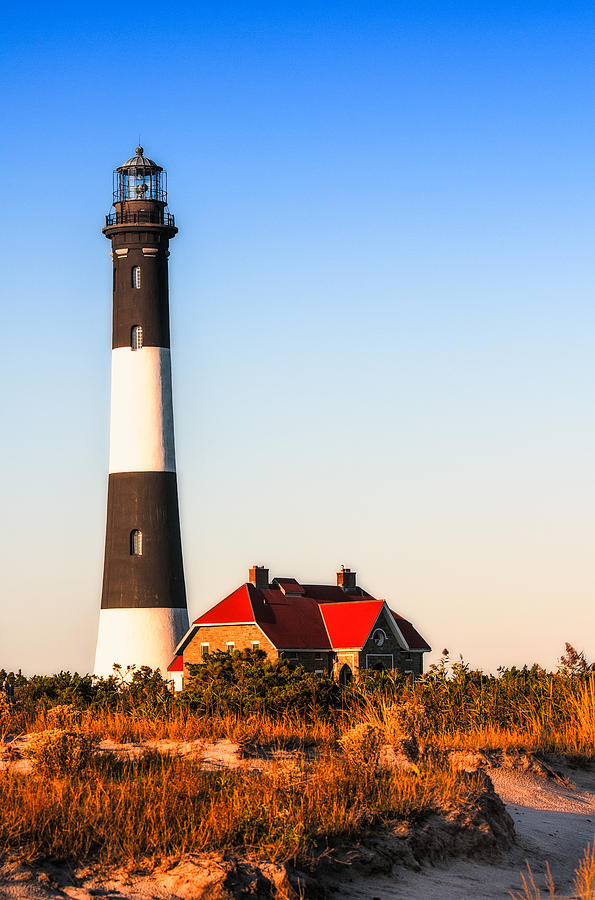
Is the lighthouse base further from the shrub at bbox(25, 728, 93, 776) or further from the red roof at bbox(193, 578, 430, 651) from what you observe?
the shrub at bbox(25, 728, 93, 776)

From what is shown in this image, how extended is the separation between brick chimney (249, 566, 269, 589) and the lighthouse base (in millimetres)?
7408

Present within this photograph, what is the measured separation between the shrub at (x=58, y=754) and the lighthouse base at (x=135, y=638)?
27.2 metres

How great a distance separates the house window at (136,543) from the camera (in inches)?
1596

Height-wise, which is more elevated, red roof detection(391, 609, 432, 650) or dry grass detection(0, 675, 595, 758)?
red roof detection(391, 609, 432, 650)

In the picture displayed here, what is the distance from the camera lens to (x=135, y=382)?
4053cm

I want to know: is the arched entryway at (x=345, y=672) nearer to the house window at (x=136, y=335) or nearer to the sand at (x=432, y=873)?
the house window at (x=136, y=335)

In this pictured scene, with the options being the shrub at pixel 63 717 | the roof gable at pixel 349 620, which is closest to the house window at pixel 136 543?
the roof gable at pixel 349 620

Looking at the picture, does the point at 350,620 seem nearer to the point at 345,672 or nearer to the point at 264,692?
the point at 345,672

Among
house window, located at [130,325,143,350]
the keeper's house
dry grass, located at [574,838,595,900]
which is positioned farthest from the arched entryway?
dry grass, located at [574,838,595,900]

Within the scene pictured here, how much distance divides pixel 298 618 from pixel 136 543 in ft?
29.6

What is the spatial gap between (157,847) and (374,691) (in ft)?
32.8

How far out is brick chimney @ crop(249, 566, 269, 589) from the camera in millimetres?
47938

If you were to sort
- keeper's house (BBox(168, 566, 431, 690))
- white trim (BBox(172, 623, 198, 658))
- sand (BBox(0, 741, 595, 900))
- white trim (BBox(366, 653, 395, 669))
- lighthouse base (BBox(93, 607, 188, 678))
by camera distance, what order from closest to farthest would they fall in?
1. sand (BBox(0, 741, 595, 900))
2. lighthouse base (BBox(93, 607, 188, 678))
3. white trim (BBox(172, 623, 198, 658))
4. keeper's house (BBox(168, 566, 431, 690))
5. white trim (BBox(366, 653, 395, 669))

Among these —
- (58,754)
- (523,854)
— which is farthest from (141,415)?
(523,854)
